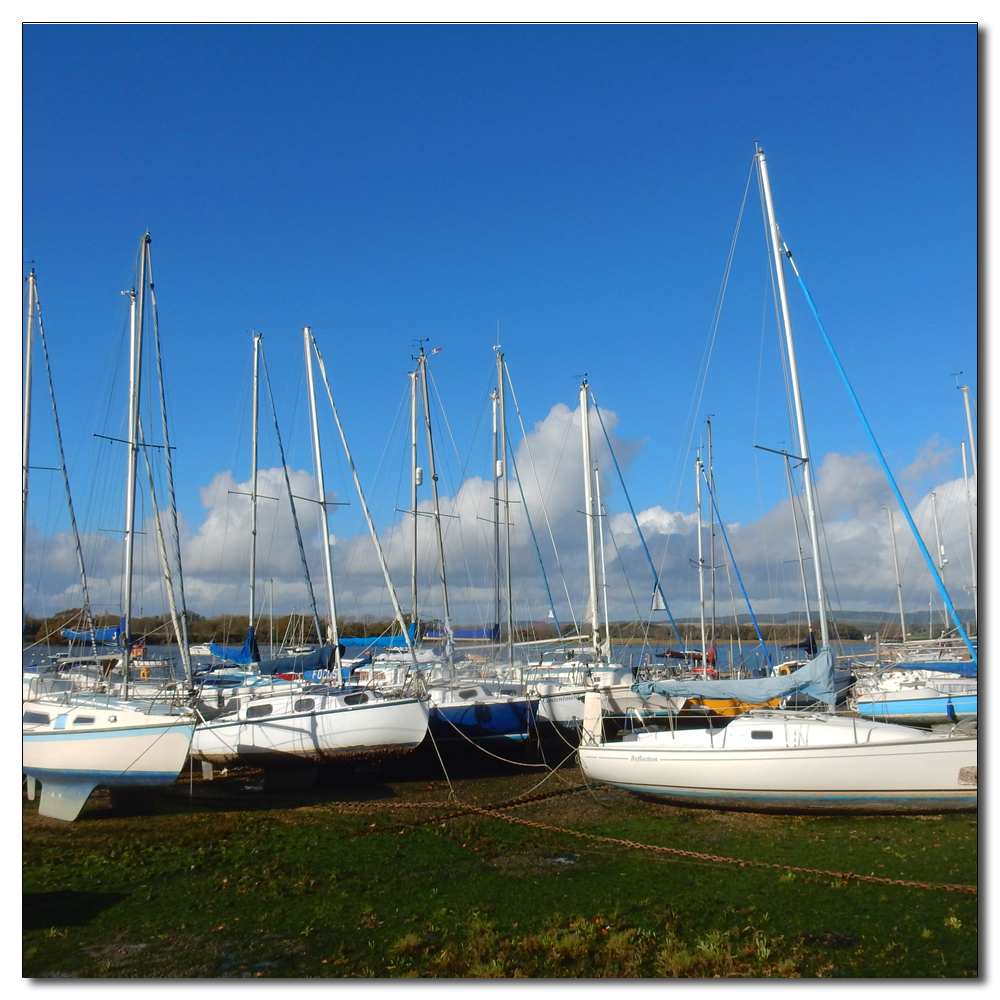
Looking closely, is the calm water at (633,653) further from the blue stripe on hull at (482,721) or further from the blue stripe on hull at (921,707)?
the blue stripe on hull at (482,721)

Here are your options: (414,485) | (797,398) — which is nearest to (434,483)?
(414,485)

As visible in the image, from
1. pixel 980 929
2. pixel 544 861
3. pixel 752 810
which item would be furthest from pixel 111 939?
pixel 752 810

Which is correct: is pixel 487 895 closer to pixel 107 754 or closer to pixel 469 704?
pixel 107 754

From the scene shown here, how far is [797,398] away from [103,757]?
43.6 feet

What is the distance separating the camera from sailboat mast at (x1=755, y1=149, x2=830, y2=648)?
12586 mm

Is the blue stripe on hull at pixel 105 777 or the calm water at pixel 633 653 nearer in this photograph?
the blue stripe on hull at pixel 105 777

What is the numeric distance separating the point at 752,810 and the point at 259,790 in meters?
9.57

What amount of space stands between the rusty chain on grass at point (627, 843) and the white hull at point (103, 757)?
3.34 meters

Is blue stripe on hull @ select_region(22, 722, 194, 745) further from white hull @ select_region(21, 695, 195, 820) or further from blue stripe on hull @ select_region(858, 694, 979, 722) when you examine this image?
blue stripe on hull @ select_region(858, 694, 979, 722)

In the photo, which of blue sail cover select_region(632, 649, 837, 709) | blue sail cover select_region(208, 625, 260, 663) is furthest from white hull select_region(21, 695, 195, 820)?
blue sail cover select_region(208, 625, 260, 663)

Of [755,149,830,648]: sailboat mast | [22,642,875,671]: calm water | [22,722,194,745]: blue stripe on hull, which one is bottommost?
[22,642,875,671]: calm water

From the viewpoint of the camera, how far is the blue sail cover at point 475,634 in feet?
86.0

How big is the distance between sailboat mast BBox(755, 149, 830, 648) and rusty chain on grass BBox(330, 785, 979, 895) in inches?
165

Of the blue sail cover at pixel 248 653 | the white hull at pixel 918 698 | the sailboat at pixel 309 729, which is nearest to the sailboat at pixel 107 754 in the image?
the sailboat at pixel 309 729
